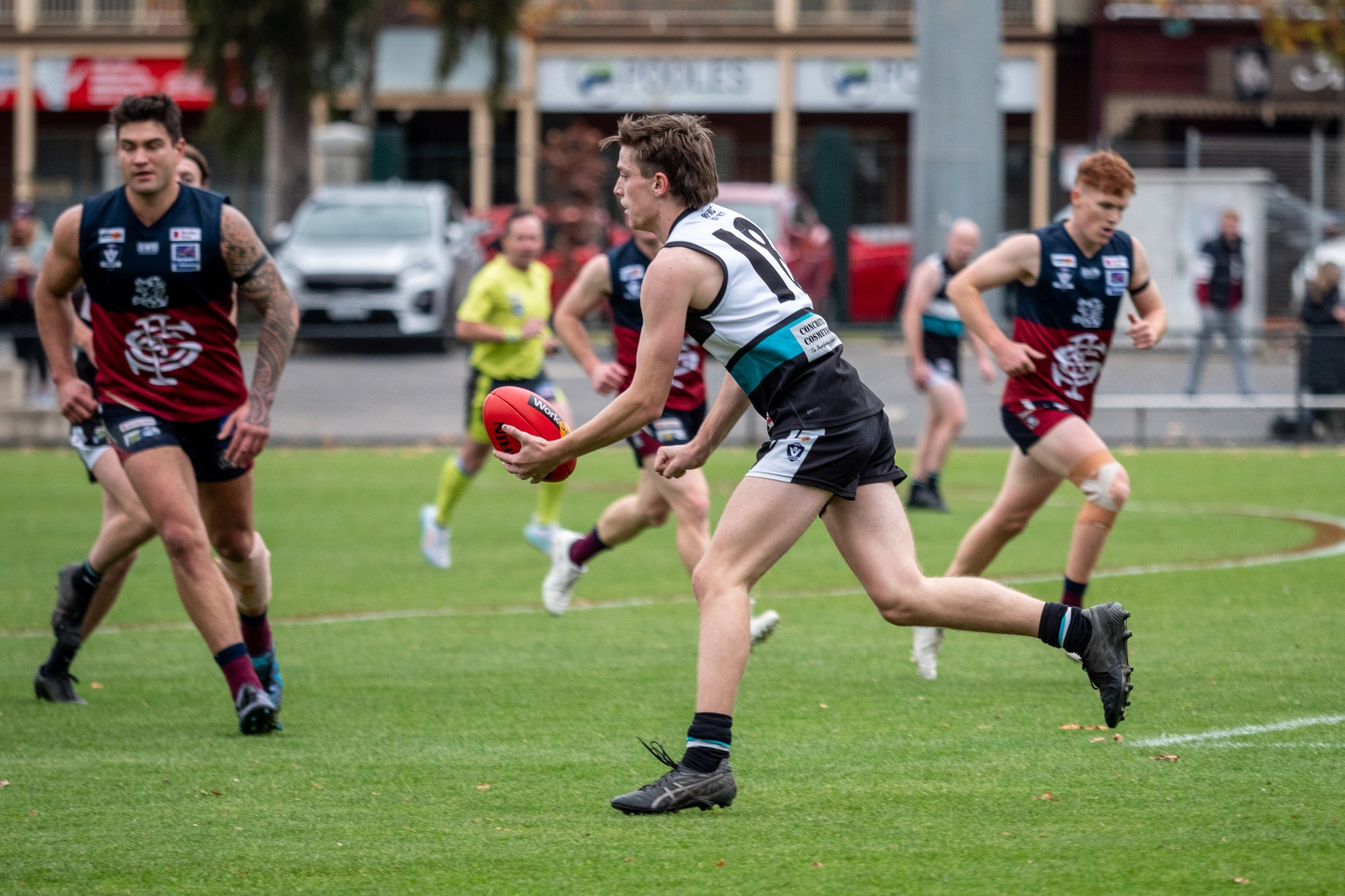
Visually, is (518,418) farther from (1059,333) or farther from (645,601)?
(645,601)

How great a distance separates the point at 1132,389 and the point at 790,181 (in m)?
11.9

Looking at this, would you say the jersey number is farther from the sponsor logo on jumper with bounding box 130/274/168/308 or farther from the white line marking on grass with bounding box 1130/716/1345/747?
the sponsor logo on jumper with bounding box 130/274/168/308

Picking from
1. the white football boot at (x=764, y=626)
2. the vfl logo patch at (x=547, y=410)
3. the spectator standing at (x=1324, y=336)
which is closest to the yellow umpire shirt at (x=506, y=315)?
the white football boot at (x=764, y=626)

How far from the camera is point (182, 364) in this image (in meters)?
6.68

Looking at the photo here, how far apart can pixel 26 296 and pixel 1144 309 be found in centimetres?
1554

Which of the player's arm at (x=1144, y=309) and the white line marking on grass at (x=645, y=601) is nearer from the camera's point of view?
the player's arm at (x=1144, y=309)

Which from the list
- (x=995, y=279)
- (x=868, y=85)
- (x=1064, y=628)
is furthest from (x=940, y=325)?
(x=868, y=85)

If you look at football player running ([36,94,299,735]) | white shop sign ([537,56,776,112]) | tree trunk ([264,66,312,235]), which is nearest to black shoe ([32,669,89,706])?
football player running ([36,94,299,735])

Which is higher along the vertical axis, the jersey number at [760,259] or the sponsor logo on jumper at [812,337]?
the jersey number at [760,259]

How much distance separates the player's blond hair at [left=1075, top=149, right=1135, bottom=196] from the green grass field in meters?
2.03

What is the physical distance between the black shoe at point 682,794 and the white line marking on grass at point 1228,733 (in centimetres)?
161

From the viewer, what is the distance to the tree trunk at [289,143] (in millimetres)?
31125

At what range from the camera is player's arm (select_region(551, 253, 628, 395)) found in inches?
339

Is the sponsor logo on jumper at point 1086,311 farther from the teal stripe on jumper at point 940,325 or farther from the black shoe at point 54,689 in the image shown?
the teal stripe on jumper at point 940,325
